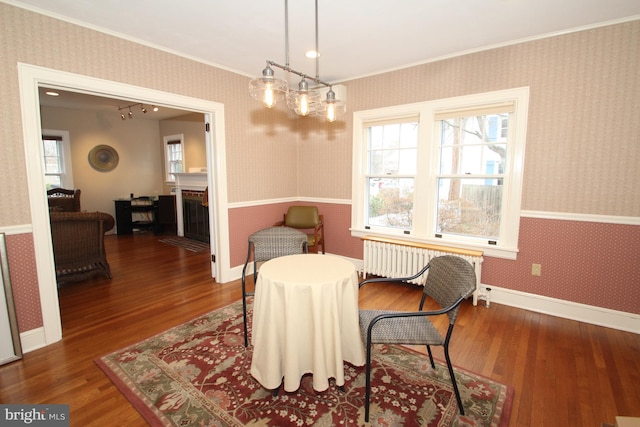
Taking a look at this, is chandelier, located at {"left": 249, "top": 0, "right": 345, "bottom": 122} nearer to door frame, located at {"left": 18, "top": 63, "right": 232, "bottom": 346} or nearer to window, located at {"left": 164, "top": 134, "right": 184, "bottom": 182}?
door frame, located at {"left": 18, "top": 63, "right": 232, "bottom": 346}

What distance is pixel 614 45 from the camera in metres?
2.58

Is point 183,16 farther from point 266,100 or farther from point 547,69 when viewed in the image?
point 547,69

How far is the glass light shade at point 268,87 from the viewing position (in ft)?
6.24

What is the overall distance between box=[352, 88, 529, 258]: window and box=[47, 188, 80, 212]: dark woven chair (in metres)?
5.48

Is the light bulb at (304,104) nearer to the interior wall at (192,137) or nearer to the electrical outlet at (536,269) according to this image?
the electrical outlet at (536,269)

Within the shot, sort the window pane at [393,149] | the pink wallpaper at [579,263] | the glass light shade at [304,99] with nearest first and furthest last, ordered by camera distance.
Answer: the glass light shade at [304,99]
the pink wallpaper at [579,263]
the window pane at [393,149]

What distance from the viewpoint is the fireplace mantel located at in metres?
6.23

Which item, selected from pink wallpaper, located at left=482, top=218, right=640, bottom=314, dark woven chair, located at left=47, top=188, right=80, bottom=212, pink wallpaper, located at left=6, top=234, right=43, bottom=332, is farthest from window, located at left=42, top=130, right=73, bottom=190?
pink wallpaper, located at left=482, top=218, right=640, bottom=314

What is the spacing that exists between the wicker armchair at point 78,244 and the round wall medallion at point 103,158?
3659 millimetres

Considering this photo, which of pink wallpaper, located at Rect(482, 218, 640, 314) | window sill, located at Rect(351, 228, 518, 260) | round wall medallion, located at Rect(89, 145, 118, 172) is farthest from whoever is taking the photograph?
round wall medallion, located at Rect(89, 145, 118, 172)

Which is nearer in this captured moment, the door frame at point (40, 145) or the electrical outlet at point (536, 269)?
the door frame at point (40, 145)

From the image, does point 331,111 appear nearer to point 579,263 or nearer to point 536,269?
point 536,269

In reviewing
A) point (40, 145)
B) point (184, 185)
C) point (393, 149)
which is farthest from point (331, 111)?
point (184, 185)

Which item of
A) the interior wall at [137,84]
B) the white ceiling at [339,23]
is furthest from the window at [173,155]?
the white ceiling at [339,23]
